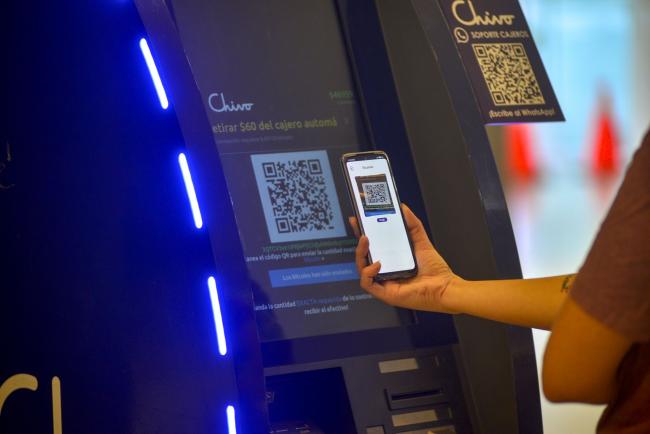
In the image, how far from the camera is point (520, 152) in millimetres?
6414

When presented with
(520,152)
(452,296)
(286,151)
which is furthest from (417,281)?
(520,152)

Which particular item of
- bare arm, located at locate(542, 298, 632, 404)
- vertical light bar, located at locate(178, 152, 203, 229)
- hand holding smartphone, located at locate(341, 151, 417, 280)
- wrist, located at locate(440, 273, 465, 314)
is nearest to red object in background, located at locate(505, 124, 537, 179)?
hand holding smartphone, located at locate(341, 151, 417, 280)

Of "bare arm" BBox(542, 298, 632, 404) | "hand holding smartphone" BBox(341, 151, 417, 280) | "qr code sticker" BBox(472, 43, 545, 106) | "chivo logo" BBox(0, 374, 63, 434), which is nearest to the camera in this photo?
"bare arm" BBox(542, 298, 632, 404)

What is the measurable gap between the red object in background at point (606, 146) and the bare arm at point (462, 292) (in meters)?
5.03

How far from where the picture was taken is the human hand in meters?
1.74

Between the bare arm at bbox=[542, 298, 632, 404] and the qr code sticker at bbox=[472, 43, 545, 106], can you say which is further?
the qr code sticker at bbox=[472, 43, 545, 106]

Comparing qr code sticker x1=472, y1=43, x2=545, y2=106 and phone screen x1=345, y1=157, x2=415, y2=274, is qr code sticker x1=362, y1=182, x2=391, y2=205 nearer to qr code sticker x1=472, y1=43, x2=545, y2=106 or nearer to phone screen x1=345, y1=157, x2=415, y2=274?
phone screen x1=345, y1=157, x2=415, y2=274

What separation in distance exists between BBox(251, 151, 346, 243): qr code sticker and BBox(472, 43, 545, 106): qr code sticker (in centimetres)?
38

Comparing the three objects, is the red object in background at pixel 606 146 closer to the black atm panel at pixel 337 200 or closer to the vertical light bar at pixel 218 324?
the black atm panel at pixel 337 200

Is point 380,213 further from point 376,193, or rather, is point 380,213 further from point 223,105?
point 223,105

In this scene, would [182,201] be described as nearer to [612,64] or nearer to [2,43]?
[2,43]

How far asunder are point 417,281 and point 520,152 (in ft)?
15.7

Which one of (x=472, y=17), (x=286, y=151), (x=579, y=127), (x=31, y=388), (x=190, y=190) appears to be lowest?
(x=31, y=388)

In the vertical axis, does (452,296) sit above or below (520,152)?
below
